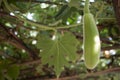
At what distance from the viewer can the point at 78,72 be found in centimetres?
182

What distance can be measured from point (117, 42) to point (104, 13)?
0.17 meters

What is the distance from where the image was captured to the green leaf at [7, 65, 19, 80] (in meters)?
1.59

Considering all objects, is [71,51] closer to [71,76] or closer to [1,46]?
[71,76]

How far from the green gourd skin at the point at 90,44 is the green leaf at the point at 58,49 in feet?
1.64

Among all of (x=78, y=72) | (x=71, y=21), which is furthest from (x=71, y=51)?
(x=78, y=72)

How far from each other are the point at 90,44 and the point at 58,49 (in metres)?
0.54

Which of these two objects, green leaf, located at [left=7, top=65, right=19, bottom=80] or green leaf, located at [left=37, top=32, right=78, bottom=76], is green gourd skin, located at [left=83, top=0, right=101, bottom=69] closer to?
green leaf, located at [left=37, top=32, right=78, bottom=76]

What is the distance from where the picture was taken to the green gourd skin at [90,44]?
68cm

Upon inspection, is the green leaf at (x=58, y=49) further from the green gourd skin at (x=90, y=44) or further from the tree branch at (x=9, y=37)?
the green gourd skin at (x=90, y=44)

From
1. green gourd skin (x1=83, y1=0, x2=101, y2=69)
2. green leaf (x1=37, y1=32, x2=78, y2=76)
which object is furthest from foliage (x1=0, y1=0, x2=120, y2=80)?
green gourd skin (x1=83, y1=0, x2=101, y2=69)

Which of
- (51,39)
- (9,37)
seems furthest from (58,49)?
(9,37)

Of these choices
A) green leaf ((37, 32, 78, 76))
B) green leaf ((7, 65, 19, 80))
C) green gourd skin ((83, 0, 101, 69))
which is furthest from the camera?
green leaf ((7, 65, 19, 80))

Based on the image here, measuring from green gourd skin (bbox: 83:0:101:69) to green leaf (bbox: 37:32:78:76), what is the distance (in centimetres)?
50

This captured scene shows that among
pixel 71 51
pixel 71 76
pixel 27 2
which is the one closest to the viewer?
pixel 71 51
